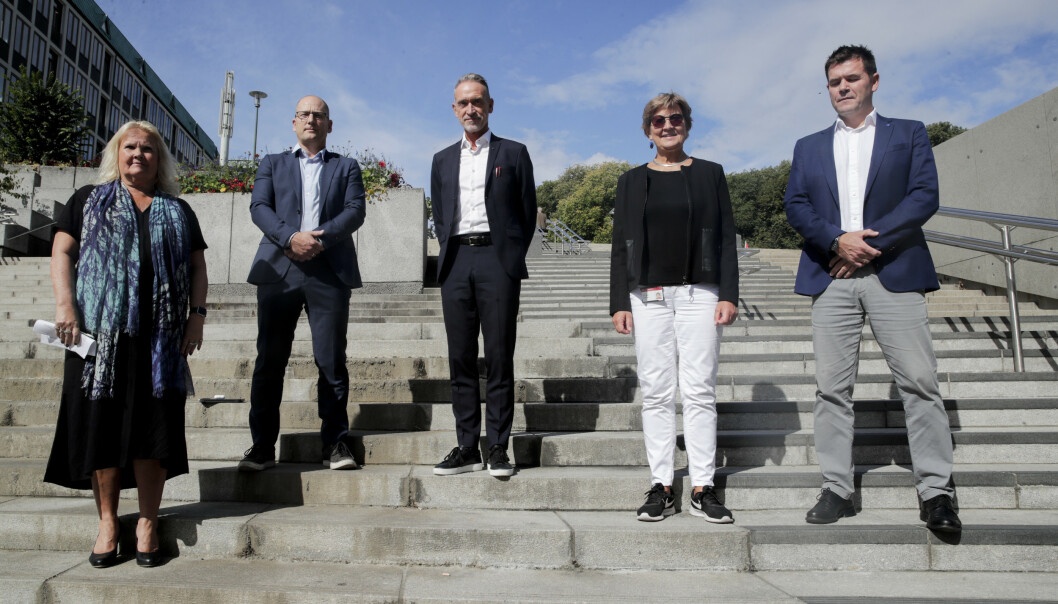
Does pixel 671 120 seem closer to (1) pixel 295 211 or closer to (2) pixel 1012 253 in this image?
(1) pixel 295 211

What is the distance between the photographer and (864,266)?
2.80 metres

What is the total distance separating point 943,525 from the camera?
2.49m

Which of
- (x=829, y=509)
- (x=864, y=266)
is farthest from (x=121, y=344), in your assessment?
(x=864, y=266)

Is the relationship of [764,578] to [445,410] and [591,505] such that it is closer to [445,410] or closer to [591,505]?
[591,505]

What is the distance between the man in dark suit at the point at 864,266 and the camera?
8.79 ft

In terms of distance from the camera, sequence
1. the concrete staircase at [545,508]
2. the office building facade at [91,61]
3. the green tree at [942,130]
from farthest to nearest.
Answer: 1. the green tree at [942,130]
2. the office building facade at [91,61]
3. the concrete staircase at [545,508]

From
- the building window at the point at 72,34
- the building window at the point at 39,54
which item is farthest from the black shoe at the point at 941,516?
the building window at the point at 72,34

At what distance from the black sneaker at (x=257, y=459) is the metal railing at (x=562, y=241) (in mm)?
17667

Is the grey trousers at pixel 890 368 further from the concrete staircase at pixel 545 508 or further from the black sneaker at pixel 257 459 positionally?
the black sneaker at pixel 257 459

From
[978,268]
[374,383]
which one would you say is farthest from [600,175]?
[374,383]

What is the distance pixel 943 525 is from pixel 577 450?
5.17 feet

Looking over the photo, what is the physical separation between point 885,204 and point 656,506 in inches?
64.2

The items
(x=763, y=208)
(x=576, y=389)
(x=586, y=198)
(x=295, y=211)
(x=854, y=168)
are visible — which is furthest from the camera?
(x=586, y=198)

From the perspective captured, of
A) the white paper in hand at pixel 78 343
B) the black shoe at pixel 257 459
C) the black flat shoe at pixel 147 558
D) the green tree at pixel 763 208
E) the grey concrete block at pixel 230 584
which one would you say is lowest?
the grey concrete block at pixel 230 584
